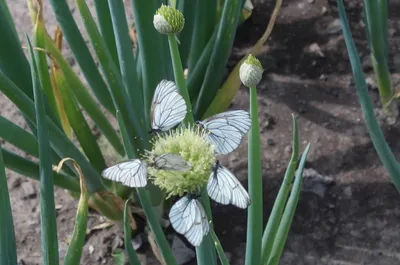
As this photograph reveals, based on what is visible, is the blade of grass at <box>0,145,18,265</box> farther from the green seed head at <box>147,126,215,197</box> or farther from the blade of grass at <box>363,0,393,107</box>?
the blade of grass at <box>363,0,393,107</box>

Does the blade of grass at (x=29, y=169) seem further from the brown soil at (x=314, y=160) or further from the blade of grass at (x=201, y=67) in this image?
the blade of grass at (x=201, y=67)

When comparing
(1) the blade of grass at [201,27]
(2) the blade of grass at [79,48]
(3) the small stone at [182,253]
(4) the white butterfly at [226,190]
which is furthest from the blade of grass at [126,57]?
(4) the white butterfly at [226,190]

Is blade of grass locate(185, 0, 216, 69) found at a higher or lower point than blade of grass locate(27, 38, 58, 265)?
higher

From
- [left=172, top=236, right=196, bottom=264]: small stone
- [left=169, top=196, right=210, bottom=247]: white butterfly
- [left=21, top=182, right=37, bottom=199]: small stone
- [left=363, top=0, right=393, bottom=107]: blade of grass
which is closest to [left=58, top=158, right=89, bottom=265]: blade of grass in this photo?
[left=169, top=196, right=210, bottom=247]: white butterfly

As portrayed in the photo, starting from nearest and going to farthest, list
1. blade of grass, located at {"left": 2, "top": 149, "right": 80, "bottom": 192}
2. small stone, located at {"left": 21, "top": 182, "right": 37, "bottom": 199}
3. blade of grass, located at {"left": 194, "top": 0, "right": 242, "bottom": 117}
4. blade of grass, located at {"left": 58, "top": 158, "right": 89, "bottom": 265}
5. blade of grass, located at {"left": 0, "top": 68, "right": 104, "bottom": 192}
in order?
blade of grass, located at {"left": 58, "top": 158, "right": 89, "bottom": 265}
blade of grass, located at {"left": 0, "top": 68, "right": 104, "bottom": 192}
blade of grass, located at {"left": 2, "top": 149, "right": 80, "bottom": 192}
blade of grass, located at {"left": 194, "top": 0, "right": 242, "bottom": 117}
small stone, located at {"left": 21, "top": 182, "right": 37, "bottom": 199}

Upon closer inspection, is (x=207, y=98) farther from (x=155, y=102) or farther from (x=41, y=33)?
(x=155, y=102)

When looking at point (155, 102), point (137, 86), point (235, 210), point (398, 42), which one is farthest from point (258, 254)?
point (398, 42)
